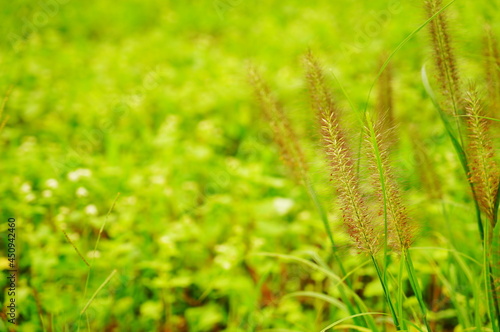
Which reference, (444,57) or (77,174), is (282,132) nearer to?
(444,57)

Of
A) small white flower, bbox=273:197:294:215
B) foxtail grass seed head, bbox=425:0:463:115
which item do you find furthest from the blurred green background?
foxtail grass seed head, bbox=425:0:463:115

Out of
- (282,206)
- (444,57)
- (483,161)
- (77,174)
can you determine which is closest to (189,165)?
(77,174)

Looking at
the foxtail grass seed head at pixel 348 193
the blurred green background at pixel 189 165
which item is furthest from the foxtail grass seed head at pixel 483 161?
the foxtail grass seed head at pixel 348 193

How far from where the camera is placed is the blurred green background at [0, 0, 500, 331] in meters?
1.93

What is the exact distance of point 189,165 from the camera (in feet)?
9.78

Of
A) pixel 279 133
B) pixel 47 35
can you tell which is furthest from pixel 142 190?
pixel 47 35

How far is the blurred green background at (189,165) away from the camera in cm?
193

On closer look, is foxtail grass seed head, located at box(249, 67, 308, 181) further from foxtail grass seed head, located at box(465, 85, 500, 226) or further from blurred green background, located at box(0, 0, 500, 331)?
foxtail grass seed head, located at box(465, 85, 500, 226)

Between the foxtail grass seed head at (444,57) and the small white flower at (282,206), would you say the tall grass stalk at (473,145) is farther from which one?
the small white flower at (282,206)

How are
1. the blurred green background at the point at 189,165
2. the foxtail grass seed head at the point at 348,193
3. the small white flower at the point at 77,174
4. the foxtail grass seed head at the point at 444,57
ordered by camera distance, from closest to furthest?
the foxtail grass seed head at the point at 348,193 < the foxtail grass seed head at the point at 444,57 < the blurred green background at the point at 189,165 < the small white flower at the point at 77,174

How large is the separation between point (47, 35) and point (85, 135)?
3.36 m

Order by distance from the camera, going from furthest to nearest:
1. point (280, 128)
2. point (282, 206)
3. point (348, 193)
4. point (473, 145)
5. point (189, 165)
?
point (189, 165) < point (282, 206) < point (280, 128) < point (473, 145) < point (348, 193)

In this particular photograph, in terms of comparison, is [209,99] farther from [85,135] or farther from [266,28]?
[266,28]

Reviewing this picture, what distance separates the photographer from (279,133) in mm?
1385
